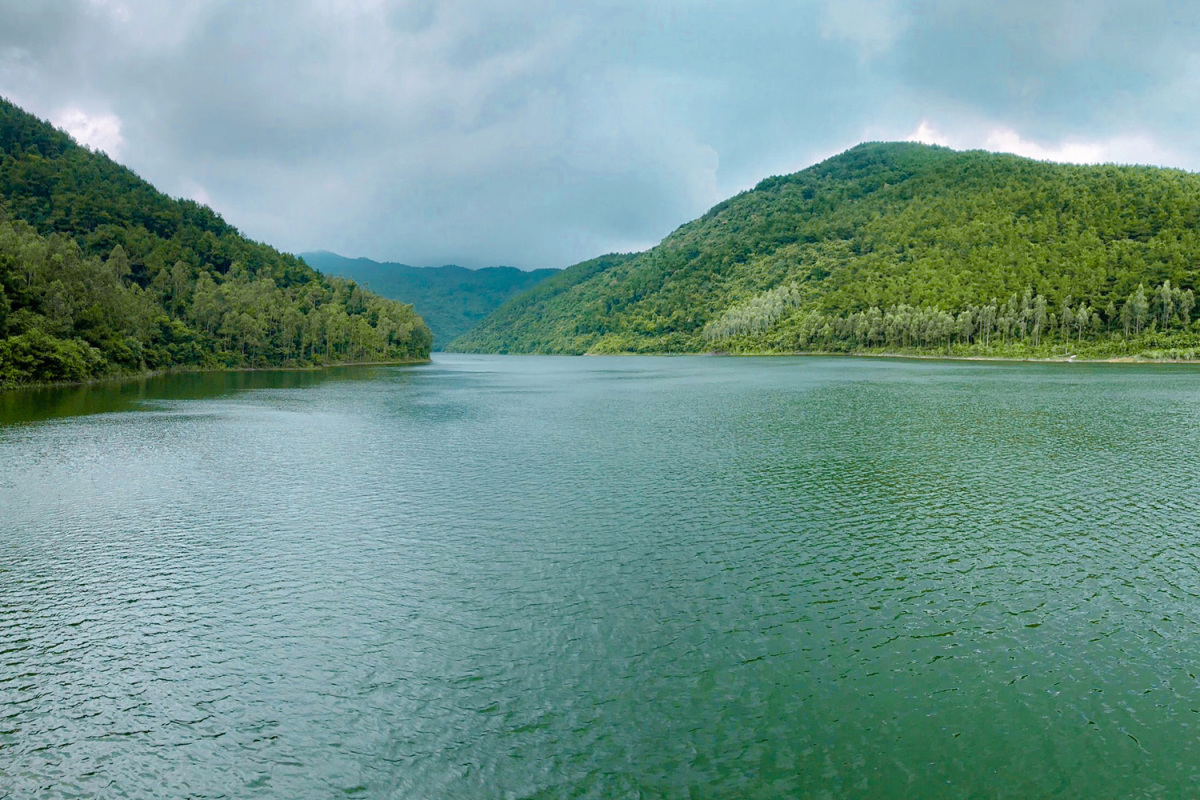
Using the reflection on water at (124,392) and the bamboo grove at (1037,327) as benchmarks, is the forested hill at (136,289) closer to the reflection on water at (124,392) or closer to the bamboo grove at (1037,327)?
the reflection on water at (124,392)

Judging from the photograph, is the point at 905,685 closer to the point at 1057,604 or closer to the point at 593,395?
the point at 1057,604

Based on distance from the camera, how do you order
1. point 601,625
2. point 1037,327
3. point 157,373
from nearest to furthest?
point 601,625 → point 157,373 → point 1037,327

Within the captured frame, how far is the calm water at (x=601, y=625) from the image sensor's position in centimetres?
1010

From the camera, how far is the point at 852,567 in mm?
18234

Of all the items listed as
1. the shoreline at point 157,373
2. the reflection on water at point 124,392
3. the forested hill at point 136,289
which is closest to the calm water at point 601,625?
the reflection on water at point 124,392

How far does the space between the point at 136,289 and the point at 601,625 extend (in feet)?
403

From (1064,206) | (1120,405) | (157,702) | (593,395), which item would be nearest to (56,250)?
(593,395)

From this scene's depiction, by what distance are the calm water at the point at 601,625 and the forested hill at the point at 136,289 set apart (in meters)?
51.6

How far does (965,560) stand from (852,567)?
11.3ft

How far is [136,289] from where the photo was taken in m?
108

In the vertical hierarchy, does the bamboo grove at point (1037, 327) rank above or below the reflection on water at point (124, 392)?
above

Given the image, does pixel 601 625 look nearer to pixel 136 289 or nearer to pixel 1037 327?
pixel 136 289

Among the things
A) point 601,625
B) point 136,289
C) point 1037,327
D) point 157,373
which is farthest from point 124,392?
A: point 1037,327

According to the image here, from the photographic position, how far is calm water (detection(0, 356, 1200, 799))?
33.1 feet
